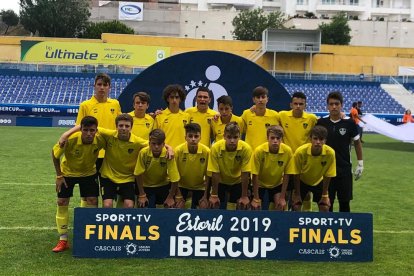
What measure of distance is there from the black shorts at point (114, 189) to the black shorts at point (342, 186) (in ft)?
7.47

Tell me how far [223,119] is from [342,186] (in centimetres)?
156

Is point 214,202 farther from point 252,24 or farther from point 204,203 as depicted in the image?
point 252,24

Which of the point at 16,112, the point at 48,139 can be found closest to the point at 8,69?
the point at 16,112

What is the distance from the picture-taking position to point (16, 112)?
2995 centimetres

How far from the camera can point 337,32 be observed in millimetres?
63375

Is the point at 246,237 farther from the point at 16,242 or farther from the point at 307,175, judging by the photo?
the point at 16,242

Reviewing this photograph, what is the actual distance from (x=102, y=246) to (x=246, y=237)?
141cm

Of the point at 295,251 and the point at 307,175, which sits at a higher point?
the point at 307,175

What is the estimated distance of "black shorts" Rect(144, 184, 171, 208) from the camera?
5.94 m

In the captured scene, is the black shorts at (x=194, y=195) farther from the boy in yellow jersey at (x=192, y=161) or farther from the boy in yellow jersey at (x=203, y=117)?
the boy in yellow jersey at (x=203, y=117)

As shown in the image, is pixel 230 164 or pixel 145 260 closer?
pixel 145 260

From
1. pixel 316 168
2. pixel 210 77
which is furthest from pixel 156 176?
pixel 210 77

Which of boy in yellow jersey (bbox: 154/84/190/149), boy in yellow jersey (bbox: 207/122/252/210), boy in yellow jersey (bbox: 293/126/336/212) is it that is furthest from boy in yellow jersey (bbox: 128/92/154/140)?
boy in yellow jersey (bbox: 293/126/336/212)

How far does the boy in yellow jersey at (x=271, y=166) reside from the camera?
5754mm
